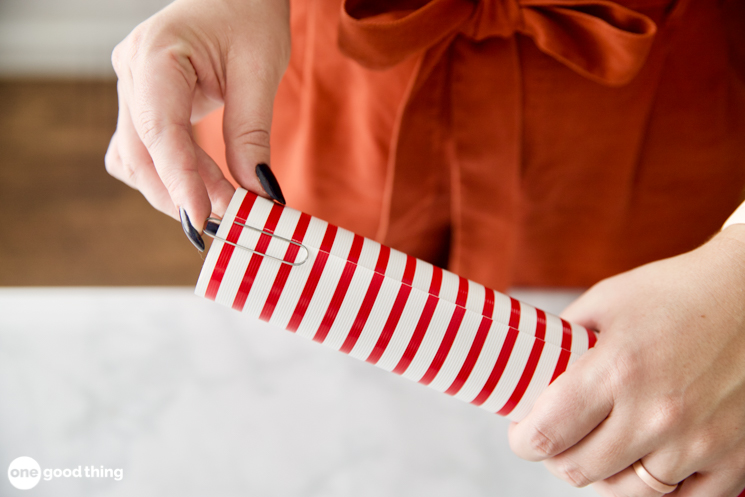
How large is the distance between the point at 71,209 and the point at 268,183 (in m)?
1.10

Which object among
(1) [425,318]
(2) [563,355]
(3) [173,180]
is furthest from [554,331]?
(3) [173,180]

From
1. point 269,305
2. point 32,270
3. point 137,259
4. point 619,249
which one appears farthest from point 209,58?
point 32,270

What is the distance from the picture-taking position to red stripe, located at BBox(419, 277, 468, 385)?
0.43m

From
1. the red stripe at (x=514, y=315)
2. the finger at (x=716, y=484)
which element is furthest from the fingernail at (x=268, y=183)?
the finger at (x=716, y=484)

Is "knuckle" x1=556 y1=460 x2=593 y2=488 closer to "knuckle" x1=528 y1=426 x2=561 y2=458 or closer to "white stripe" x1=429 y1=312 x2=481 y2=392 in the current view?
"knuckle" x1=528 y1=426 x2=561 y2=458

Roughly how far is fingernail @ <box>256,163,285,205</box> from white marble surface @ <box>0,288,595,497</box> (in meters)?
0.25

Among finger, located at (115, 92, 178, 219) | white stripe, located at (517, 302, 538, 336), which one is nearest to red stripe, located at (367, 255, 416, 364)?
white stripe, located at (517, 302, 538, 336)

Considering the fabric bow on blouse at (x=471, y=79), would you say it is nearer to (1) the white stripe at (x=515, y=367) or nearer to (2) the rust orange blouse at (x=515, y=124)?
(2) the rust orange blouse at (x=515, y=124)

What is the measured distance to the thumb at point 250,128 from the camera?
1.41 feet

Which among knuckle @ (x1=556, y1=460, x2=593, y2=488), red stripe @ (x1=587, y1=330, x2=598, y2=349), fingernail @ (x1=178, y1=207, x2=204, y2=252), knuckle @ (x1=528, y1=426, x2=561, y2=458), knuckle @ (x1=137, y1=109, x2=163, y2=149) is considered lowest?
knuckle @ (x1=556, y1=460, x2=593, y2=488)

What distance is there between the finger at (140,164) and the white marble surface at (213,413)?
0.20m

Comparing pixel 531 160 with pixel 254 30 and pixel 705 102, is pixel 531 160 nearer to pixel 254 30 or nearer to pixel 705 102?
pixel 705 102

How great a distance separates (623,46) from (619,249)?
35 centimetres

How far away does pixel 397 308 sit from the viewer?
42cm
